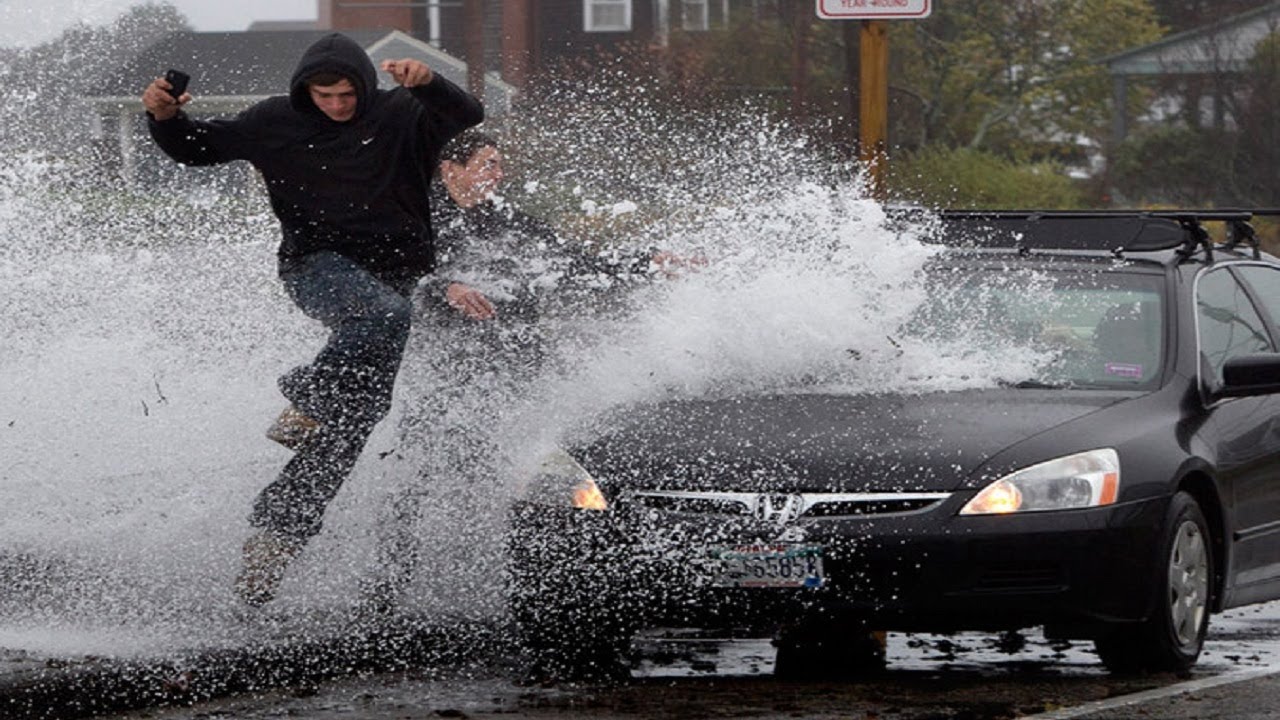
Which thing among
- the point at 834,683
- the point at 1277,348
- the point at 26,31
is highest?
the point at 26,31

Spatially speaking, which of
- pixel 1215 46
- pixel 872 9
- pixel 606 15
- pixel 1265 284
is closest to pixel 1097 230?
pixel 1265 284

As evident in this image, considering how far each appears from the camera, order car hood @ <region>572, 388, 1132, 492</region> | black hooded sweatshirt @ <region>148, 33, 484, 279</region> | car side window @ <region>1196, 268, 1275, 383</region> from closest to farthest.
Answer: car hood @ <region>572, 388, 1132, 492</region> < black hooded sweatshirt @ <region>148, 33, 484, 279</region> < car side window @ <region>1196, 268, 1275, 383</region>

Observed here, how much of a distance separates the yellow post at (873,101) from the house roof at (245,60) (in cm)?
2320

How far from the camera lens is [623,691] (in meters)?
7.56

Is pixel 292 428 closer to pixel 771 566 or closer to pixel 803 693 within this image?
pixel 771 566

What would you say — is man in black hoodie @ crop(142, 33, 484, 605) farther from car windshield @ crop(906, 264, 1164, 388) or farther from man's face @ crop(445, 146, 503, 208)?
car windshield @ crop(906, 264, 1164, 388)

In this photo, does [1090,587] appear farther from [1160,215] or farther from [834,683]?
[1160,215]

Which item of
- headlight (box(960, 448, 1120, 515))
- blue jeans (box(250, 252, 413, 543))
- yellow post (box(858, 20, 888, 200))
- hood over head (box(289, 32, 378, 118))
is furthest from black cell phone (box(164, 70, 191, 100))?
yellow post (box(858, 20, 888, 200))

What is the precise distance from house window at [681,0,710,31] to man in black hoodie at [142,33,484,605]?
34.0 metres

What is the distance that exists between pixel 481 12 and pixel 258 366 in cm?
3293

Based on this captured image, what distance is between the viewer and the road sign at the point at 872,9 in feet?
36.6

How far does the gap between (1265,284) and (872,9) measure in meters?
2.24

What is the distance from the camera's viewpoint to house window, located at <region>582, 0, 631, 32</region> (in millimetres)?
48062

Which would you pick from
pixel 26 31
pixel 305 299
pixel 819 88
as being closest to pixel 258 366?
pixel 305 299
